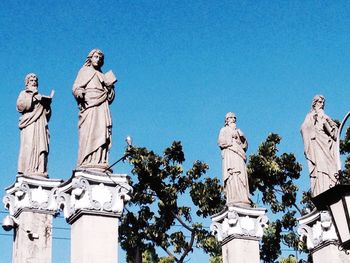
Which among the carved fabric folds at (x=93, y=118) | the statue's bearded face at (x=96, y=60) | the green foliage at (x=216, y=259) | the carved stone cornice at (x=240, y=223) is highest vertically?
the statue's bearded face at (x=96, y=60)

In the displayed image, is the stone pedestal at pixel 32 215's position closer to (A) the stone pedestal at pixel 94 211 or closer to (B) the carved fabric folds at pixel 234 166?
(A) the stone pedestal at pixel 94 211

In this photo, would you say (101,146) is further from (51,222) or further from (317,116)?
(317,116)

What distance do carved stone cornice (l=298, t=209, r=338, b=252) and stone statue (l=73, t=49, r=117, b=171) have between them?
5.55 meters

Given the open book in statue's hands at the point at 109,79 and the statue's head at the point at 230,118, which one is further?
the statue's head at the point at 230,118

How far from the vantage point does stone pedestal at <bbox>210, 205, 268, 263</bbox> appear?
15875 millimetres

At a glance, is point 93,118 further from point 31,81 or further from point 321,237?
point 321,237

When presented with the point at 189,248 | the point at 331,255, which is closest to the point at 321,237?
the point at 331,255

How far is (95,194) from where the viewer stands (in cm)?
1288

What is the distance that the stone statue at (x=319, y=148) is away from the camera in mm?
16312

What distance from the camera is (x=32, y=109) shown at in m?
15.3

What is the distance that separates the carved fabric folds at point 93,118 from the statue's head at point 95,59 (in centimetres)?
15

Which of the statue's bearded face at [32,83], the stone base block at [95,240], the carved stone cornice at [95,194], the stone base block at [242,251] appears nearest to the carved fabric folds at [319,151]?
the stone base block at [242,251]

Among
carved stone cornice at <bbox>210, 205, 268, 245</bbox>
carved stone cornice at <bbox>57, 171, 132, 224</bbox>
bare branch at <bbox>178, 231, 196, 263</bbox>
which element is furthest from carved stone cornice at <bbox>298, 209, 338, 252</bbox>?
bare branch at <bbox>178, 231, 196, 263</bbox>

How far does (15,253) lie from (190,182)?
1508 centimetres
